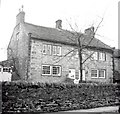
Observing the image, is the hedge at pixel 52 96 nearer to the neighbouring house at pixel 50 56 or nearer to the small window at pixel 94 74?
the neighbouring house at pixel 50 56

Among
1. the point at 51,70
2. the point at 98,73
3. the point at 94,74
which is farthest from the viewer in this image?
the point at 98,73

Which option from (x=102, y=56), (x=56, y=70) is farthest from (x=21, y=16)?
(x=102, y=56)

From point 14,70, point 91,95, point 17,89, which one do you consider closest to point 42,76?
point 14,70

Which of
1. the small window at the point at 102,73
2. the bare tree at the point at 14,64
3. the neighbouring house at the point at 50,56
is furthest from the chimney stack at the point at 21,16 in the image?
the small window at the point at 102,73

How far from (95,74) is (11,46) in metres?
14.8

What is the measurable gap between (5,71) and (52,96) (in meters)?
16.5

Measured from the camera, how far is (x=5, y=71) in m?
28.0

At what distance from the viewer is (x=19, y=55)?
28.8 metres

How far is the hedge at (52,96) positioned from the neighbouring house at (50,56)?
344 inches

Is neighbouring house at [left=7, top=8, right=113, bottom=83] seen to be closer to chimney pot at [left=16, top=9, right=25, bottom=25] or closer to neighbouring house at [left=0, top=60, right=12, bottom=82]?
chimney pot at [left=16, top=9, right=25, bottom=25]

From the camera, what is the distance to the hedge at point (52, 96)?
11683 millimetres

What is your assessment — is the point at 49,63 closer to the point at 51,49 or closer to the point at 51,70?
the point at 51,70

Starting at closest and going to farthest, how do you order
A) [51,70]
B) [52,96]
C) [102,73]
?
1. [52,96]
2. [51,70]
3. [102,73]

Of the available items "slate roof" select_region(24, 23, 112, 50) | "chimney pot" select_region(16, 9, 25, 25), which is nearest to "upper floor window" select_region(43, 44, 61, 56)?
"slate roof" select_region(24, 23, 112, 50)
